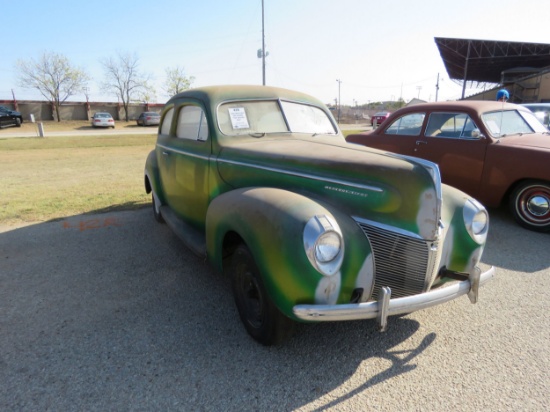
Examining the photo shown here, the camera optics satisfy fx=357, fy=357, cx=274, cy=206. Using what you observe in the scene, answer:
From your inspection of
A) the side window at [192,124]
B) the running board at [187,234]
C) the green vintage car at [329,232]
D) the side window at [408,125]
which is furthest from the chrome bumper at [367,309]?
the side window at [408,125]

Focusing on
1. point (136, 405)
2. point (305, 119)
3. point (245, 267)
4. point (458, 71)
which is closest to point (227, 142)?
point (305, 119)

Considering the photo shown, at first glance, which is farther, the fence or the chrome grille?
the fence

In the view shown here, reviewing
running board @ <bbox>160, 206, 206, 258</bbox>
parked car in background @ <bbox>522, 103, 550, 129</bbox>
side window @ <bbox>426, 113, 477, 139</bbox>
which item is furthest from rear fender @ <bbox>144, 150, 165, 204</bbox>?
parked car in background @ <bbox>522, 103, 550, 129</bbox>

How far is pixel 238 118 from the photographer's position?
3486 millimetres

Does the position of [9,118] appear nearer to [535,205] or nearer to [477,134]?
[477,134]

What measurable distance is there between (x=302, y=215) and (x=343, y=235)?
29cm

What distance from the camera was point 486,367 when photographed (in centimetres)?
232

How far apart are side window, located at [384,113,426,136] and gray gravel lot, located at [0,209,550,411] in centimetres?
317

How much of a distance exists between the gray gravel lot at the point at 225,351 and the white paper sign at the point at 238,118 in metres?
1.51

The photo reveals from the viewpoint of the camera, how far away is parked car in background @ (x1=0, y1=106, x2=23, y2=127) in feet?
86.7

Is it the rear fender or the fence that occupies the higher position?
the fence

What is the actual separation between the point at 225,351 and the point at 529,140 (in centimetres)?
524

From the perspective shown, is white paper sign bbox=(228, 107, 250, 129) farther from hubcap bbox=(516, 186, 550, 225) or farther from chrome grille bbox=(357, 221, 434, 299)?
hubcap bbox=(516, 186, 550, 225)

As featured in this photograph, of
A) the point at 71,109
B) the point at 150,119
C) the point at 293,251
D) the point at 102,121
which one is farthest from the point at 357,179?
the point at 71,109
